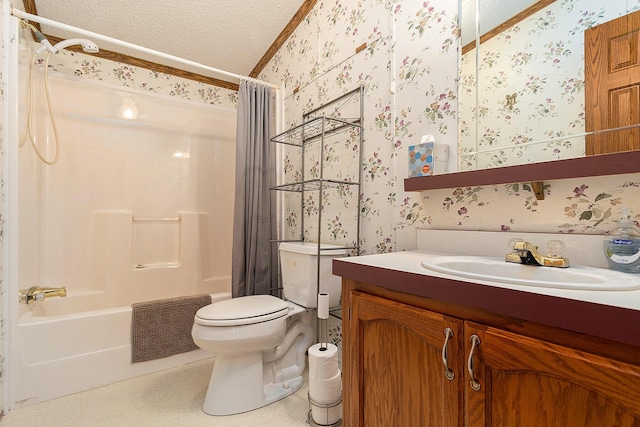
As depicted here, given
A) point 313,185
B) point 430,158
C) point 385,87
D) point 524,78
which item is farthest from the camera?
point 313,185

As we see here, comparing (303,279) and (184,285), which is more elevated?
(303,279)

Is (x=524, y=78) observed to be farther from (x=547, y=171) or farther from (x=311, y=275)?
(x=311, y=275)

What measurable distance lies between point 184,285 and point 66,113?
146 cm

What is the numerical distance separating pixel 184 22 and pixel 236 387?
2.21 meters

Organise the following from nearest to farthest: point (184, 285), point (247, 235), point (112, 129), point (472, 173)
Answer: point (472, 173) → point (247, 235) → point (112, 129) → point (184, 285)

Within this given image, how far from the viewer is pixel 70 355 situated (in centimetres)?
153

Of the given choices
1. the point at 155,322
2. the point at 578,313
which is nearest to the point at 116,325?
the point at 155,322

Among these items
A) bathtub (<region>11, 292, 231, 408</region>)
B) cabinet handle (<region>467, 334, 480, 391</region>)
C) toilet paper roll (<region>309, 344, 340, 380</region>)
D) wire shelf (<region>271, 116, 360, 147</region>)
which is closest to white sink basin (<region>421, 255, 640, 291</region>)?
cabinet handle (<region>467, 334, 480, 391</region>)

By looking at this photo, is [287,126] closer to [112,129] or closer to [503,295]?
[112,129]

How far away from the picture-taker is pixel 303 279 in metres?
1.55

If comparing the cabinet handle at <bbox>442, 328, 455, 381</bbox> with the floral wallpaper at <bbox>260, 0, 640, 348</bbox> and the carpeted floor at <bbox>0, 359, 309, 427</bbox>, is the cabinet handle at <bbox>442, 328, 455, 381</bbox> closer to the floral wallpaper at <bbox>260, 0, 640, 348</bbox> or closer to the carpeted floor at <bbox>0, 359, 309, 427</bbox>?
the floral wallpaper at <bbox>260, 0, 640, 348</bbox>

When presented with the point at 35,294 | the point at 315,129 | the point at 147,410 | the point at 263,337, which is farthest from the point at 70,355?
the point at 315,129

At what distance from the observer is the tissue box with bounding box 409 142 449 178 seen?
1.12 metres

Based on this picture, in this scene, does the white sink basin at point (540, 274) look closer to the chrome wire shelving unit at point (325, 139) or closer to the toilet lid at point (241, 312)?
the chrome wire shelving unit at point (325, 139)
